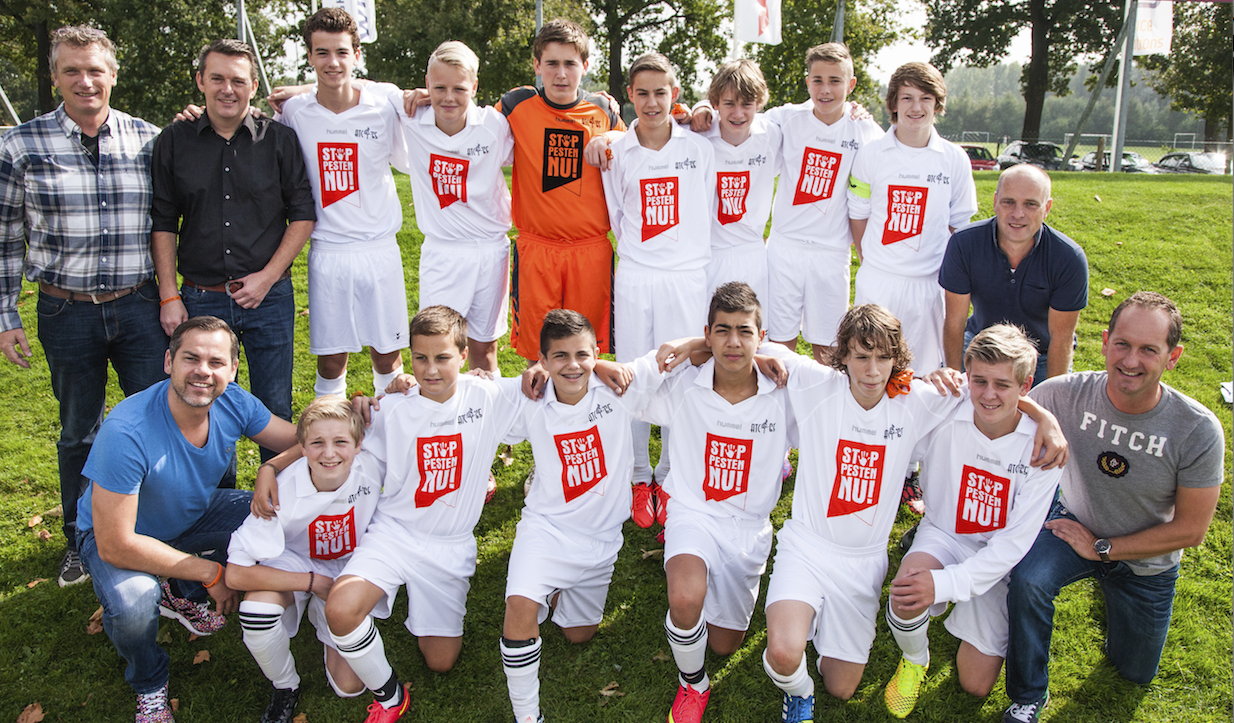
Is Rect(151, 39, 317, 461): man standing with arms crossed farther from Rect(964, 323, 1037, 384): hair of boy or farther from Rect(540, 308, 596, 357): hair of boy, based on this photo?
Rect(964, 323, 1037, 384): hair of boy

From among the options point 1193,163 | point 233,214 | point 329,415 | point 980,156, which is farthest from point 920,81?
point 1193,163

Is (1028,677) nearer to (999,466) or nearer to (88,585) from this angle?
(999,466)

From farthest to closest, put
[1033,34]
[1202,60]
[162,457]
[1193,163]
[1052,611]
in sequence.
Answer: [1202,60] < [1033,34] < [1193,163] < [162,457] < [1052,611]

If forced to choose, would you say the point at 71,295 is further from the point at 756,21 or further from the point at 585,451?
the point at 756,21

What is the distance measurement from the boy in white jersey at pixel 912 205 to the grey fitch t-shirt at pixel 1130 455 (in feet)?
4.52

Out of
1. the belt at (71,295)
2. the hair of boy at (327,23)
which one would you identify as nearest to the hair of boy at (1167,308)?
the hair of boy at (327,23)

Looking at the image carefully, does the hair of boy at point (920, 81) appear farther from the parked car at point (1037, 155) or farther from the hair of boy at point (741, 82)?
the parked car at point (1037, 155)

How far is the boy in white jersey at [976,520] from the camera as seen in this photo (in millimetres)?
3451

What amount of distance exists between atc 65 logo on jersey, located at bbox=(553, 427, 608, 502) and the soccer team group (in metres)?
0.01

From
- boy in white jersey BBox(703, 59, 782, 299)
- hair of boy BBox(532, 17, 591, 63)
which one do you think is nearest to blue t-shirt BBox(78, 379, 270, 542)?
hair of boy BBox(532, 17, 591, 63)

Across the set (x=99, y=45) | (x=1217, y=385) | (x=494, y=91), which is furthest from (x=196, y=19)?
(x=1217, y=385)

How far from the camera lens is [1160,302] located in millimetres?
3363

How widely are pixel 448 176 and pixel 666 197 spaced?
55.5 inches

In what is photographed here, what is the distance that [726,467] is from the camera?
3.89 m
